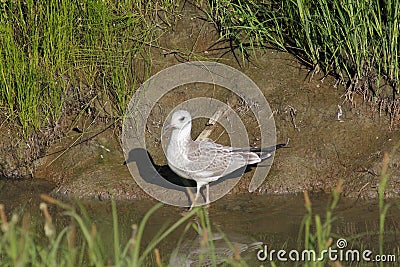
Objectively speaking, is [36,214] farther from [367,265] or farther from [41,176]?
[367,265]

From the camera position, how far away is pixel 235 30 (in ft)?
22.8

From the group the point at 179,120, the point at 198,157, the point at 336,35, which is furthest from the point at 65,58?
the point at 336,35

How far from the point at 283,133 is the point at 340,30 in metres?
1.04

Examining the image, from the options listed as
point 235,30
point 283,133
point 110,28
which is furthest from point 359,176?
point 110,28

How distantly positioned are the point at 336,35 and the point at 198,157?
66.0 inches

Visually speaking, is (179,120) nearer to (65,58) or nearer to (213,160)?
(213,160)

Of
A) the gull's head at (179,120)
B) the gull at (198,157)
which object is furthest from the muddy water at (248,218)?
the gull's head at (179,120)

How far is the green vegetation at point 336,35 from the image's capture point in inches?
241

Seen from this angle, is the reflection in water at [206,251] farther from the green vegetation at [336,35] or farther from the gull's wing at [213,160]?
the green vegetation at [336,35]

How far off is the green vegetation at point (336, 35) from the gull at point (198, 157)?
3.79 feet

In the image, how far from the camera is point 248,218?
558cm

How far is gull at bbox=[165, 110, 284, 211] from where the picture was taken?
5.81m

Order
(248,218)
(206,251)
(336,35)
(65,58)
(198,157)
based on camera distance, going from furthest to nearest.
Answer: (65,58)
(336,35)
(198,157)
(248,218)
(206,251)

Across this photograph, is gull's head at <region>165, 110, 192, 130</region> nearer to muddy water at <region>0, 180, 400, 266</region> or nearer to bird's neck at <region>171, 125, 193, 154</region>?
bird's neck at <region>171, 125, 193, 154</region>
